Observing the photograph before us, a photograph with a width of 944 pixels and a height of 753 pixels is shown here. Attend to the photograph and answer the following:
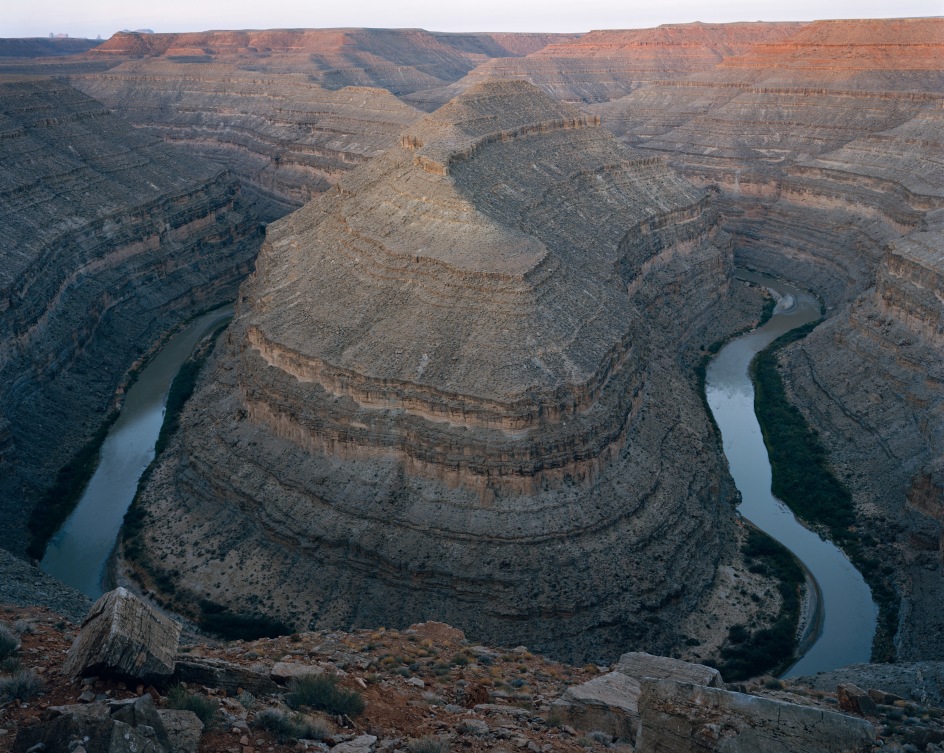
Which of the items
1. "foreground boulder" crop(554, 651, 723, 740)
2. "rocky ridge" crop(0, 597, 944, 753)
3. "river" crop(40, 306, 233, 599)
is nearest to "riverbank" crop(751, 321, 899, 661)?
"rocky ridge" crop(0, 597, 944, 753)

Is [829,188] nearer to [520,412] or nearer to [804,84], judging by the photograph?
[804,84]

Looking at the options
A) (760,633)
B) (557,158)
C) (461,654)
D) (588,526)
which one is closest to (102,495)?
(588,526)

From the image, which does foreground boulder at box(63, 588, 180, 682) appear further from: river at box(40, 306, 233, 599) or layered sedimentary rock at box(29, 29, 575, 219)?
layered sedimentary rock at box(29, 29, 575, 219)

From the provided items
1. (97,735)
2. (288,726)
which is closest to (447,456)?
(288,726)

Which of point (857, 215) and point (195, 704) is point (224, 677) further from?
point (857, 215)

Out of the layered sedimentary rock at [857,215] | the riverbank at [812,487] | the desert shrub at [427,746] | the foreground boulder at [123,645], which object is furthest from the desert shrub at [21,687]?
the riverbank at [812,487]

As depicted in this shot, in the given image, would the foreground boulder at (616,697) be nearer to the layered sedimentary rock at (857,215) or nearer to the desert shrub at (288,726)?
the desert shrub at (288,726)

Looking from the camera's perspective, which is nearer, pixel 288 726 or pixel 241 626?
pixel 288 726
